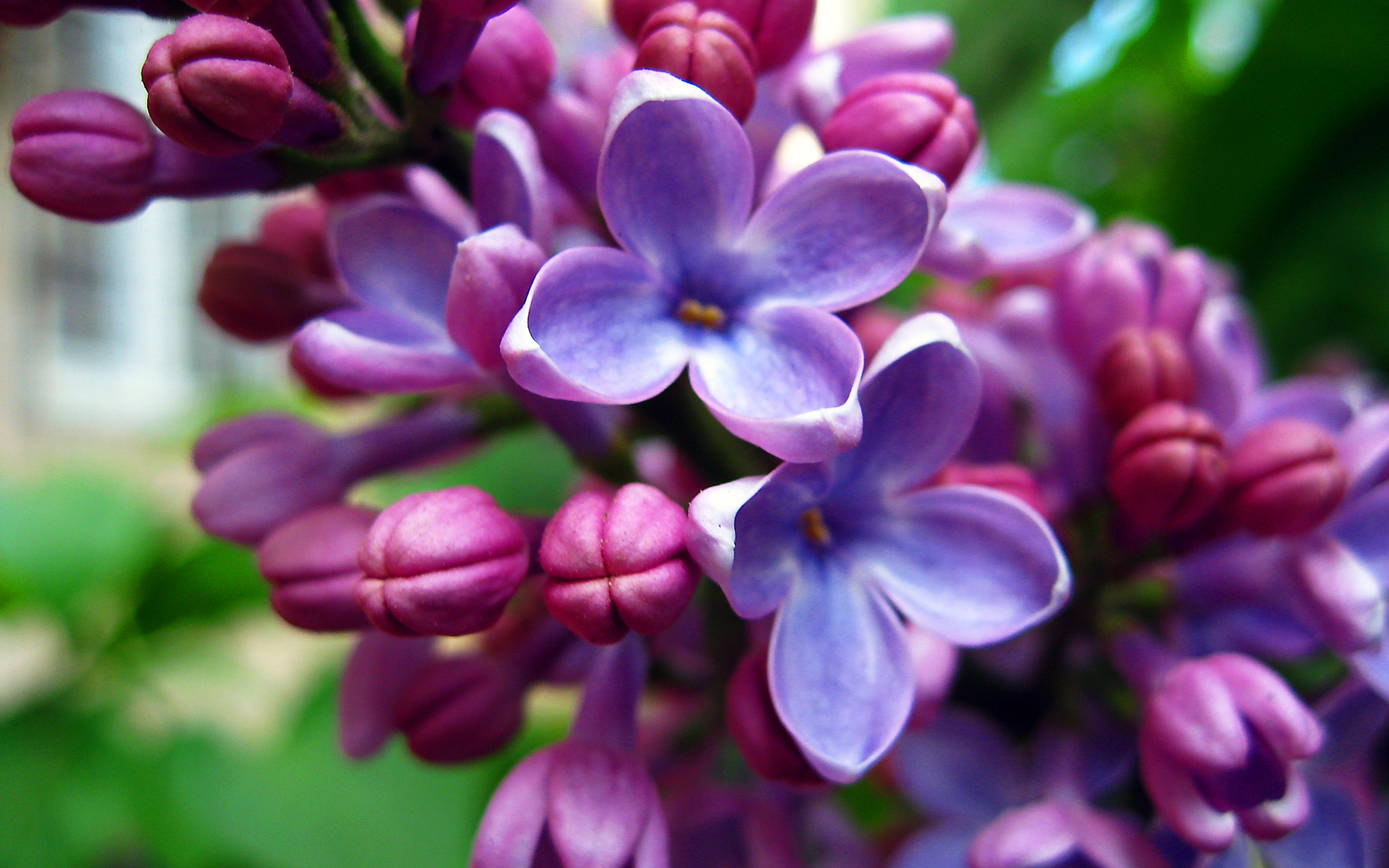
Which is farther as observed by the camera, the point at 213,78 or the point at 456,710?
the point at 456,710

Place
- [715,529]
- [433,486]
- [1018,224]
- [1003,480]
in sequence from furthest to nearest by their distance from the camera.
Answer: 1. [433,486]
2. [1018,224]
3. [1003,480]
4. [715,529]

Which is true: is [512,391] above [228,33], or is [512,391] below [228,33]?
below

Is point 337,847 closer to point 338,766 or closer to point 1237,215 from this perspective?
point 338,766

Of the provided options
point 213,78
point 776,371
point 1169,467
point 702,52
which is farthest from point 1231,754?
point 213,78

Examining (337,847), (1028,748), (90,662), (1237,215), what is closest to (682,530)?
(1028,748)

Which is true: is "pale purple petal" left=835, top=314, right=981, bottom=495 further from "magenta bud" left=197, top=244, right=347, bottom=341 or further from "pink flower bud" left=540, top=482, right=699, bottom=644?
"magenta bud" left=197, top=244, right=347, bottom=341

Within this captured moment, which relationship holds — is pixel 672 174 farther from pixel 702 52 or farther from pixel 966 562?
pixel 966 562
